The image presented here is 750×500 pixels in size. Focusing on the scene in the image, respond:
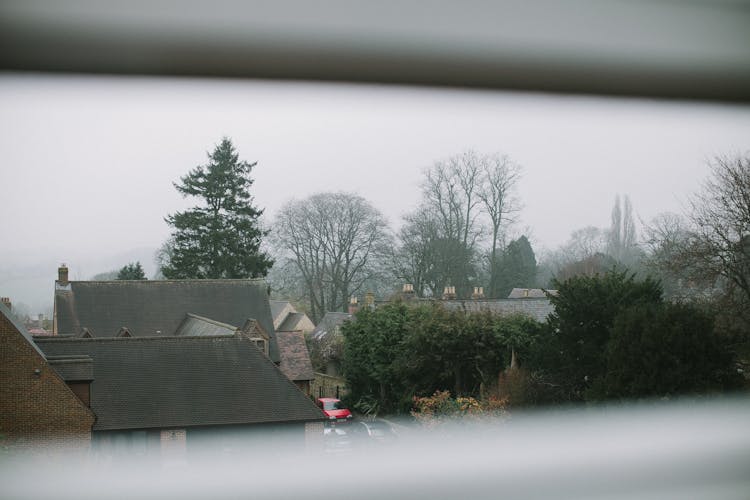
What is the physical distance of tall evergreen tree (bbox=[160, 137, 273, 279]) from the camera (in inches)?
61.2

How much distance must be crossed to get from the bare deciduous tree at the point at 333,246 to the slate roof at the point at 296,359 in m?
10.3

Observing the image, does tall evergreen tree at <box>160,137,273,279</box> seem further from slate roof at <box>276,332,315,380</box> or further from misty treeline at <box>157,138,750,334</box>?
slate roof at <box>276,332,315,380</box>

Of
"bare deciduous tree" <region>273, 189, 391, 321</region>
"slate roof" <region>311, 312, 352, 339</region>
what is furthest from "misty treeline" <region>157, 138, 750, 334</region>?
"slate roof" <region>311, 312, 352, 339</region>

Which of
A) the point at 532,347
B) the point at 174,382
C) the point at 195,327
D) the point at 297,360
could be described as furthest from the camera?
the point at 297,360

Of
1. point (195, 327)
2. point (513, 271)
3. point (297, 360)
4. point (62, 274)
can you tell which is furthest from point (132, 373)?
point (297, 360)

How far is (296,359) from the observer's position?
51.8 feet

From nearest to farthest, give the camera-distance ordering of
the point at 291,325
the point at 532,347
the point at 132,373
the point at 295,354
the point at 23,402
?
the point at 23,402 → the point at 132,373 → the point at 532,347 → the point at 291,325 → the point at 295,354

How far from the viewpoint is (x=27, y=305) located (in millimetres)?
1108

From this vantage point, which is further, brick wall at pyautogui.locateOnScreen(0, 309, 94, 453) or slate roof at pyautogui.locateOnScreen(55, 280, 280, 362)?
slate roof at pyautogui.locateOnScreen(55, 280, 280, 362)

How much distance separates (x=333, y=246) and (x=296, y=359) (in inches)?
489

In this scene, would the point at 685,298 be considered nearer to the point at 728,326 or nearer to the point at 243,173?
the point at 728,326

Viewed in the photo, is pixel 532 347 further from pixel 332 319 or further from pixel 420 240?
pixel 420 240

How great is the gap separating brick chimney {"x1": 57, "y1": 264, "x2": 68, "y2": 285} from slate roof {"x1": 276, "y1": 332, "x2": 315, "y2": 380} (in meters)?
13.3

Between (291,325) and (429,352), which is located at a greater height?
(291,325)
